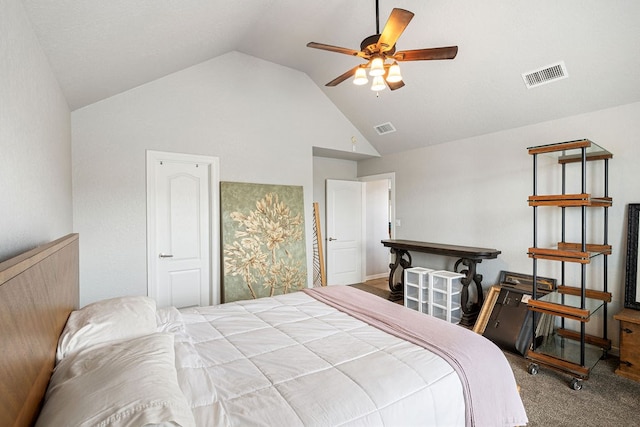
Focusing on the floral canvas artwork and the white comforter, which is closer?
the white comforter

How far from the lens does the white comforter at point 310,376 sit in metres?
1.13

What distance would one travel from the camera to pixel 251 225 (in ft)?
12.9

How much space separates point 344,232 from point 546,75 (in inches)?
143

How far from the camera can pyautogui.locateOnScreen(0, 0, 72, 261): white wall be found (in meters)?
1.14

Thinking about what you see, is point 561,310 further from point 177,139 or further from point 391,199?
point 177,139

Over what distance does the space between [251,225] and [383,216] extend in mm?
3431

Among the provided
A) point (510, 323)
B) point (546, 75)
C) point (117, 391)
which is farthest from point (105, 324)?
point (546, 75)

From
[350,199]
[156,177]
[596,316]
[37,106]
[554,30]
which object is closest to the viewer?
[37,106]

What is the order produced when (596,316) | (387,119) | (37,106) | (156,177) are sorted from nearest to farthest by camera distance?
(37,106)
(596,316)
(156,177)
(387,119)

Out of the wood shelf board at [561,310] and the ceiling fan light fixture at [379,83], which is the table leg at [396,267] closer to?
the wood shelf board at [561,310]

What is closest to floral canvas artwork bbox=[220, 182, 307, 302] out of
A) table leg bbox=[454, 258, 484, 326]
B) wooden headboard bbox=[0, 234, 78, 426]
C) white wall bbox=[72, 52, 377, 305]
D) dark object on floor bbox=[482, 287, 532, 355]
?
white wall bbox=[72, 52, 377, 305]

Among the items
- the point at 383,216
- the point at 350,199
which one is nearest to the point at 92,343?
the point at 350,199

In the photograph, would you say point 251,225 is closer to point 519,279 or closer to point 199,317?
point 199,317

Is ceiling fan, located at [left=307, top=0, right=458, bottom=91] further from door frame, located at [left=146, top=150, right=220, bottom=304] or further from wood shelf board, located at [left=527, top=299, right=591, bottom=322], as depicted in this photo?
wood shelf board, located at [left=527, top=299, right=591, bottom=322]
